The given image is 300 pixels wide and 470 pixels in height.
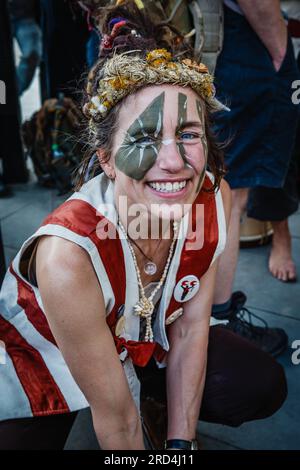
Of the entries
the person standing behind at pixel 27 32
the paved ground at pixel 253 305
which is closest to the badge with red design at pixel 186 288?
the paved ground at pixel 253 305

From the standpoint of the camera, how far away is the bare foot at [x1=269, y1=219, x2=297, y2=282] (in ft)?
8.43

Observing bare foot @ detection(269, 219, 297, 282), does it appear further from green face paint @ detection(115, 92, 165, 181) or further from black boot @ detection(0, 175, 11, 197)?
black boot @ detection(0, 175, 11, 197)

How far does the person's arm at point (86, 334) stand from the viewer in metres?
1.13

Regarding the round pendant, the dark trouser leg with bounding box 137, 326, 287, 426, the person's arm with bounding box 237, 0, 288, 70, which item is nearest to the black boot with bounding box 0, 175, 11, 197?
the person's arm with bounding box 237, 0, 288, 70

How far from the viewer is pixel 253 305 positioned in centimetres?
238

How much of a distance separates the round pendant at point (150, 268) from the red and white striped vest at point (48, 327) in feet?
0.15

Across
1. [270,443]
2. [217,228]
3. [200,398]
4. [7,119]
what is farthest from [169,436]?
[7,119]

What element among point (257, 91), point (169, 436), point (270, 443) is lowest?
point (270, 443)

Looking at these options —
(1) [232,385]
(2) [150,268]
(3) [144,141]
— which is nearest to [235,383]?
(1) [232,385]

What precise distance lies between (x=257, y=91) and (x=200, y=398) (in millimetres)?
1205

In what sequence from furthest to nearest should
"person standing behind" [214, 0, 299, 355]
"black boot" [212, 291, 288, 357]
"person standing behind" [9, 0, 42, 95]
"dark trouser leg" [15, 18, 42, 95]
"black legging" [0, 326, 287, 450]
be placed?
"dark trouser leg" [15, 18, 42, 95] → "person standing behind" [9, 0, 42, 95] → "black boot" [212, 291, 288, 357] → "person standing behind" [214, 0, 299, 355] → "black legging" [0, 326, 287, 450]

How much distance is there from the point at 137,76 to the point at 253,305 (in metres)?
1.50

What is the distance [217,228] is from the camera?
144 cm
